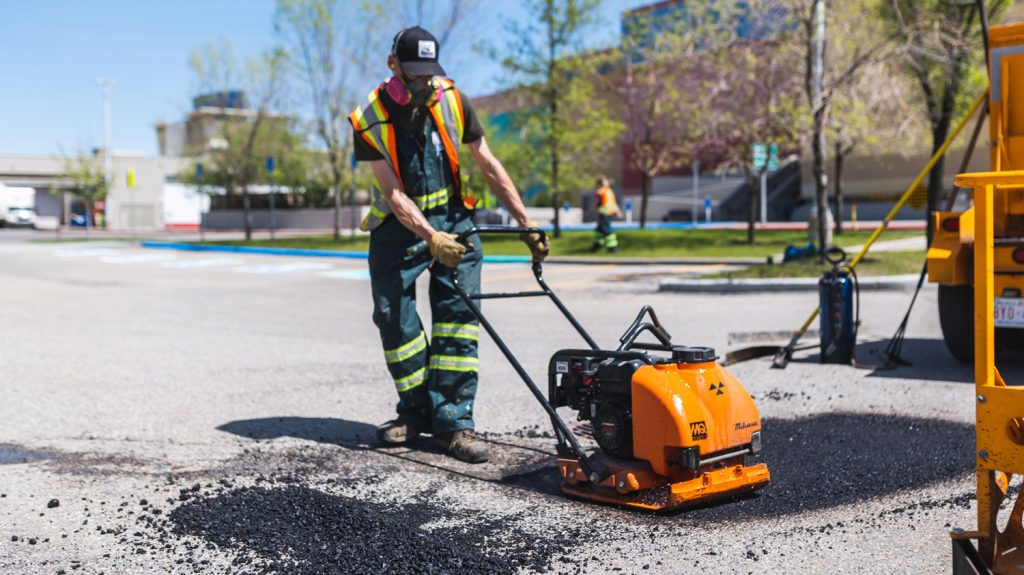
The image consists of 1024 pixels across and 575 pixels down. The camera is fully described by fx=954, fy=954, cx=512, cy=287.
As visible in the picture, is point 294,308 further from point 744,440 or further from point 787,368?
point 744,440

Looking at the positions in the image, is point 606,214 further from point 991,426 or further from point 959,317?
point 991,426

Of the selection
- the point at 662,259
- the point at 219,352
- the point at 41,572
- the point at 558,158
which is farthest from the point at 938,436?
the point at 558,158

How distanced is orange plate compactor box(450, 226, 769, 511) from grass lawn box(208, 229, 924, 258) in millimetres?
16241

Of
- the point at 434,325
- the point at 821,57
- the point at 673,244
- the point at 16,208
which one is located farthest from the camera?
the point at 16,208

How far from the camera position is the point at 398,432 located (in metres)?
4.82

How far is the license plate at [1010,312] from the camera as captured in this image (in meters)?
6.23

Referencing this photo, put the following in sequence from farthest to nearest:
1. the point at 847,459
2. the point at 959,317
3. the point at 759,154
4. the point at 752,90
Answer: the point at 752,90 → the point at 759,154 → the point at 959,317 → the point at 847,459

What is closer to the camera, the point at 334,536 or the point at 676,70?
the point at 334,536

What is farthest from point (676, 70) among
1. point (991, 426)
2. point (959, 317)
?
point (991, 426)

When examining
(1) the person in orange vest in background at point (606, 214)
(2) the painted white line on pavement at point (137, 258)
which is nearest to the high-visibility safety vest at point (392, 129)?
(1) the person in orange vest in background at point (606, 214)

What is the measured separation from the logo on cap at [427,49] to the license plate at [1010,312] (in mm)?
4169

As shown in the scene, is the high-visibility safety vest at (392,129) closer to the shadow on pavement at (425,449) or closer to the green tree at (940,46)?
the shadow on pavement at (425,449)

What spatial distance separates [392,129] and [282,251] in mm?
22383

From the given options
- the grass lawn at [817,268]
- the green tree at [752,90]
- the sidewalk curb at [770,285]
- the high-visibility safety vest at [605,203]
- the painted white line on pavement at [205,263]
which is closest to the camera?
the sidewalk curb at [770,285]
